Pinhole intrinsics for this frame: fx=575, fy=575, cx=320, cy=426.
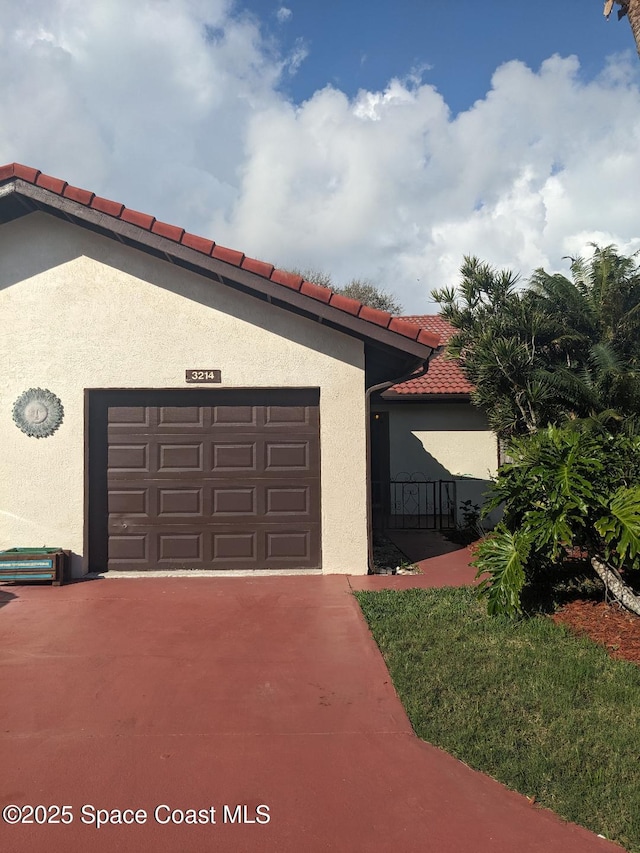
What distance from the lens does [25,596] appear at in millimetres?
6586

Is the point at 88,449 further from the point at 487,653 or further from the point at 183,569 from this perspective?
the point at 487,653

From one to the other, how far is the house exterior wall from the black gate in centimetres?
21

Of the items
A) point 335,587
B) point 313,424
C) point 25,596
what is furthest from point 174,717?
point 313,424

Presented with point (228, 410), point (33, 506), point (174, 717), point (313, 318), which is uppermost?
point (313, 318)

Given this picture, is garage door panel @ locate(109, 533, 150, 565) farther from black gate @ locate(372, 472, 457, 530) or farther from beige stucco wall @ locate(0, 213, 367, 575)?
black gate @ locate(372, 472, 457, 530)

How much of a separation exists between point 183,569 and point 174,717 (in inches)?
150

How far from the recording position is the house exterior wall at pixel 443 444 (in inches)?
512

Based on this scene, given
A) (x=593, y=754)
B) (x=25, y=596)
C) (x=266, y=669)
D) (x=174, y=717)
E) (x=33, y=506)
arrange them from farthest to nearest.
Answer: (x=33, y=506), (x=25, y=596), (x=266, y=669), (x=174, y=717), (x=593, y=754)

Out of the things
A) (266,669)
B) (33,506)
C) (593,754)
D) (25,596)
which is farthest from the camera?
(33,506)

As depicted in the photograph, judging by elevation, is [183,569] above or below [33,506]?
below

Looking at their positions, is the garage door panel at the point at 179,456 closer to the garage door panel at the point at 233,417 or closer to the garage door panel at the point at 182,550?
the garage door panel at the point at 233,417

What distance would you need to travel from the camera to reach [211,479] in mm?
7527

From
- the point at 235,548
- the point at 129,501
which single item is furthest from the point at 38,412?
the point at 235,548

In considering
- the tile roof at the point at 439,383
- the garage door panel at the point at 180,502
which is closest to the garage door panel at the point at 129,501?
the garage door panel at the point at 180,502
